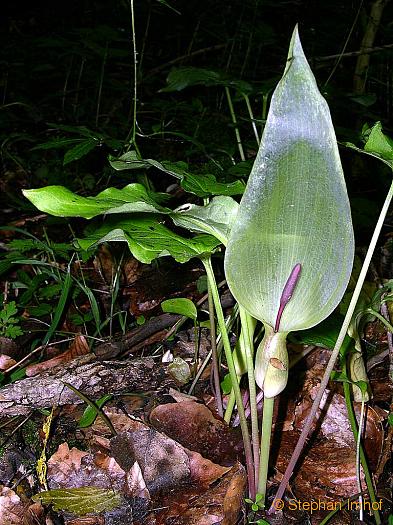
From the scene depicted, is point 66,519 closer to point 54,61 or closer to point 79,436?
point 79,436

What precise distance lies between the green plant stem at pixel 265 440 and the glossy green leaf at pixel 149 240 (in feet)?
0.73

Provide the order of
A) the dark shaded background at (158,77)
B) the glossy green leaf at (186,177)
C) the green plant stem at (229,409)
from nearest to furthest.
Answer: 1. the glossy green leaf at (186,177)
2. the green plant stem at (229,409)
3. the dark shaded background at (158,77)

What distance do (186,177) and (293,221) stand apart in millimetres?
205

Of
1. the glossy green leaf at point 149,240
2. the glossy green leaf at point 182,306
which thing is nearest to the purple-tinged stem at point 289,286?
the glossy green leaf at point 149,240

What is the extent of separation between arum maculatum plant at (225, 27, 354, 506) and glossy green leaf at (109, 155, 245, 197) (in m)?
0.16

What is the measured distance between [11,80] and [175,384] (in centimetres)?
215

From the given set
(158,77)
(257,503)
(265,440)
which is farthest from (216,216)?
(158,77)

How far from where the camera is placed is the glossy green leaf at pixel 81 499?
2.69 ft

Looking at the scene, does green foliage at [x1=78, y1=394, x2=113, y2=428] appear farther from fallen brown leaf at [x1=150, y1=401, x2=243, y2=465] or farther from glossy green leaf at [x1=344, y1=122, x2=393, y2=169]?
glossy green leaf at [x1=344, y1=122, x2=393, y2=169]

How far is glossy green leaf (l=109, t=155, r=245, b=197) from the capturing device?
71 centimetres

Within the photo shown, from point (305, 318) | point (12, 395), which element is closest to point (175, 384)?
point (12, 395)

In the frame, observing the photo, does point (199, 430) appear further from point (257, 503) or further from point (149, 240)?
point (149, 240)

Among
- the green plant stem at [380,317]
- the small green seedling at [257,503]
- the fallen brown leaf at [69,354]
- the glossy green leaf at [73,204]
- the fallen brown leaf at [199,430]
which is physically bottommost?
the fallen brown leaf at [69,354]

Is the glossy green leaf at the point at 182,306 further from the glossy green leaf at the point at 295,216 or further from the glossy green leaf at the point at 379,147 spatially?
the glossy green leaf at the point at 379,147
